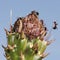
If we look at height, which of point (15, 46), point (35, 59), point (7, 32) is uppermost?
point (7, 32)

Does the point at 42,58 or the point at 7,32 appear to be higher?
the point at 7,32

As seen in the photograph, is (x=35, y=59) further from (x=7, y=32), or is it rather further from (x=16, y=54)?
(x=7, y=32)

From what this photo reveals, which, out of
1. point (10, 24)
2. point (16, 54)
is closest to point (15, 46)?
point (16, 54)

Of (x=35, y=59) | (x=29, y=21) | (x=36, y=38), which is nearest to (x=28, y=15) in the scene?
(x=29, y=21)

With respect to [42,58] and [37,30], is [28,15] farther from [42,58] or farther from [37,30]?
[42,58]

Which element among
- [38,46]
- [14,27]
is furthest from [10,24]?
[38,46]

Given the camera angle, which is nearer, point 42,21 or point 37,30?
point 37,30
